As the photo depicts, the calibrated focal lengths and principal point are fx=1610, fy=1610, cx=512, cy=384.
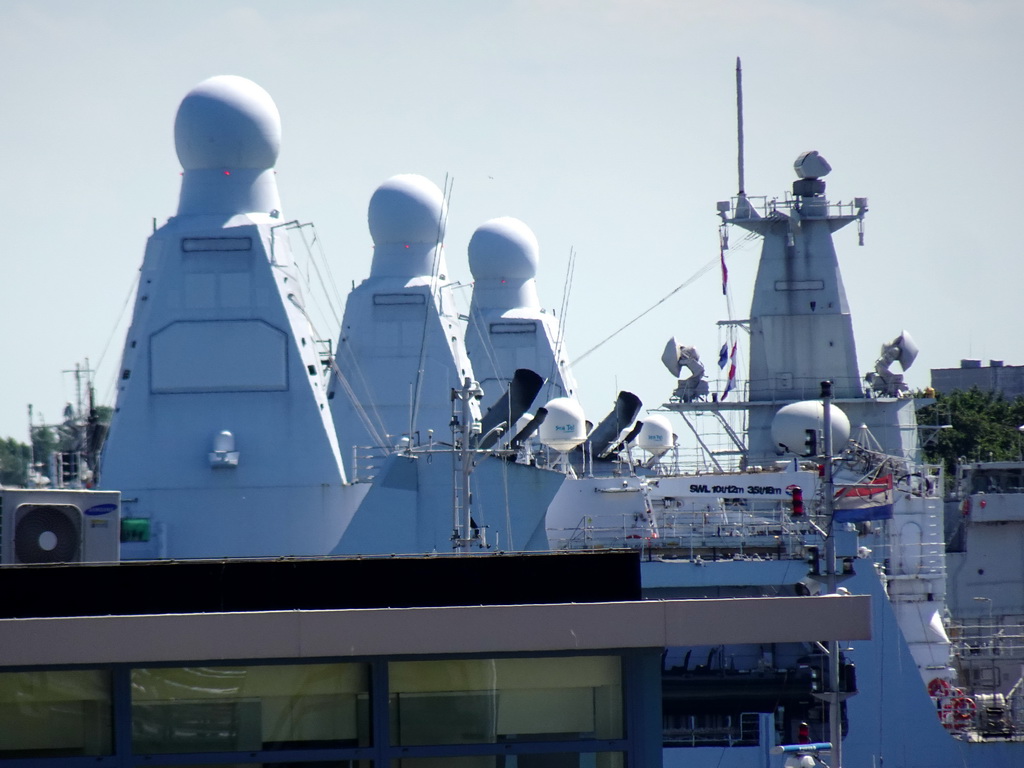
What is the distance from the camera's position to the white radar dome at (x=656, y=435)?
40.9 meters

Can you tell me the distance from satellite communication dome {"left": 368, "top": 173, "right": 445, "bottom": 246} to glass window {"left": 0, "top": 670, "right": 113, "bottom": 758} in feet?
124

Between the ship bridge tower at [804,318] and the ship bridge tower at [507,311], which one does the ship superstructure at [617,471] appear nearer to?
the ship bridge tower at [804,318]

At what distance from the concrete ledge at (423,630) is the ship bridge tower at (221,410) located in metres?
25.0

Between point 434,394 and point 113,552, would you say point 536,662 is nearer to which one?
point 113,552

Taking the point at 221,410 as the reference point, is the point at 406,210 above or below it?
above

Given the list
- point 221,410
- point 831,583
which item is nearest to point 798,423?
point 221,410

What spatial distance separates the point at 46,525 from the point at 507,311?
142 feet

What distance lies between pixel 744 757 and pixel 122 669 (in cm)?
1889

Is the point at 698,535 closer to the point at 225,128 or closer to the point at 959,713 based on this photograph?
the point at 959,713

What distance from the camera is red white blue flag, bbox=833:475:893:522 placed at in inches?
1137

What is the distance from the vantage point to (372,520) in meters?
32.5

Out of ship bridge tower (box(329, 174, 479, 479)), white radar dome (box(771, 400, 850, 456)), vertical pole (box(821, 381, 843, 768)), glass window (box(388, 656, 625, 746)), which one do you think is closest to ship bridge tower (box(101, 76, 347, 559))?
ship bridge tower (box(329, 174, 479, 479))

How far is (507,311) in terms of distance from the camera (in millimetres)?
57031

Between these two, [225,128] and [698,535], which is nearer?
[698,535]
